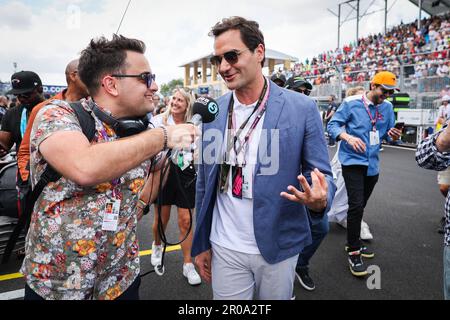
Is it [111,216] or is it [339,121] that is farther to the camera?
[339,121]

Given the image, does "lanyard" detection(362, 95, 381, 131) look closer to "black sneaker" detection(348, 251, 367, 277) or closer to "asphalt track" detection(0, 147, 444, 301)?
"black sneaker" detection(348, 251, 367, 277)

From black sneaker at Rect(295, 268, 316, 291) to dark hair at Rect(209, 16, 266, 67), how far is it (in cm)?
232

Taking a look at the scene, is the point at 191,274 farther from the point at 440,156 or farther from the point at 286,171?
the point at 440,156

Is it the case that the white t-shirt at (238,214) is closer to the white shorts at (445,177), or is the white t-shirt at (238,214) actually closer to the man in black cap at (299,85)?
the man in black cap at (299,85)

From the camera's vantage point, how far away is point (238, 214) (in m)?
1.88

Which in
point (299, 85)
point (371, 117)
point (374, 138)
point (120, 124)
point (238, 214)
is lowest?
point (238, 214)

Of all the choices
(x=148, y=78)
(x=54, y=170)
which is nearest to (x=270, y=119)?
(x=148, y=78)

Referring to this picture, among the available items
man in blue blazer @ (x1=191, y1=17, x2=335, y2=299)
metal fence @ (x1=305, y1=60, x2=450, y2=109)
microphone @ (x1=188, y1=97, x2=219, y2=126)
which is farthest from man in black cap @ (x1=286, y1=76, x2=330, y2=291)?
metal fence @ (x1=305, y1=60, x2=450, y2=109)

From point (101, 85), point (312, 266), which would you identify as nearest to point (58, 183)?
point (101, 85)

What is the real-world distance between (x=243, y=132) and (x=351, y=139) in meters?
1.82

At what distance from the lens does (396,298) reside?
2.98m

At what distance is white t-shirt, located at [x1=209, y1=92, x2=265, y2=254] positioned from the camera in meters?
1.84

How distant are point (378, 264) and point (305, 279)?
105 cm

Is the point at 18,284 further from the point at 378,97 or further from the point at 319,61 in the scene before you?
the point at 319,61
